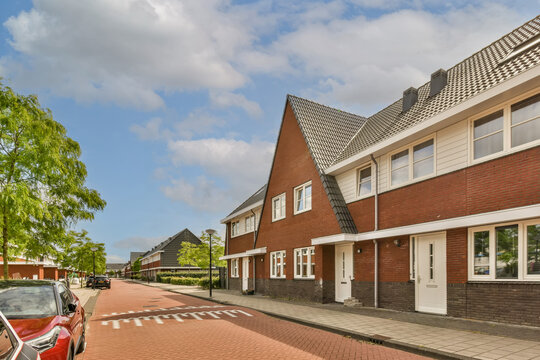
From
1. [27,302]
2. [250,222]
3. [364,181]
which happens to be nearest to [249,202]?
[250,222]

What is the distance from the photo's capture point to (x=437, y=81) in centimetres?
1513

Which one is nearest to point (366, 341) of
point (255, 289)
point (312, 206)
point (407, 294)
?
point (407, 294)

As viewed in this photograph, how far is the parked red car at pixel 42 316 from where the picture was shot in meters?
5.12

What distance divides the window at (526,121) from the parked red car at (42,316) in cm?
992

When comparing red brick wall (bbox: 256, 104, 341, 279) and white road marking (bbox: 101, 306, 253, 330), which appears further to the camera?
red brick wall (bbox: 256, 104, 341, 279)

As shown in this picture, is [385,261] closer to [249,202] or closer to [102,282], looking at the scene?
[249,202]

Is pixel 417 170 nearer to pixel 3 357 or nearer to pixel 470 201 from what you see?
pixel 470 201

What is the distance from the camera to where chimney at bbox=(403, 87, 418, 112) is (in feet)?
54.7

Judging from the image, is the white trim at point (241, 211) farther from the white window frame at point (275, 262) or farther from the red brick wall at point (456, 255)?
the red brick wall at point (456, 255)

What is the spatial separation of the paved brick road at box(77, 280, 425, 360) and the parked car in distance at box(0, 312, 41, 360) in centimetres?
477

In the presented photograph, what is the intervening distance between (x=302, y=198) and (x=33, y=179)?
11360 mm

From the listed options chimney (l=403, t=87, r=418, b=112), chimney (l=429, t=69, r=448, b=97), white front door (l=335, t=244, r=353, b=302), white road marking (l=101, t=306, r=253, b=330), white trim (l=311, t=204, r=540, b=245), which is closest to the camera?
white trim (l=311, t=204, r=540, b=245)

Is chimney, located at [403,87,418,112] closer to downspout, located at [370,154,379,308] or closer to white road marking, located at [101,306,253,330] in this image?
downspout, located at [370,154,379,308]

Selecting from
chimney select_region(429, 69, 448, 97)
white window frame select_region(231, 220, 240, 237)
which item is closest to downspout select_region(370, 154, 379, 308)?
chimney select_region(429, 69, 448, 97)
